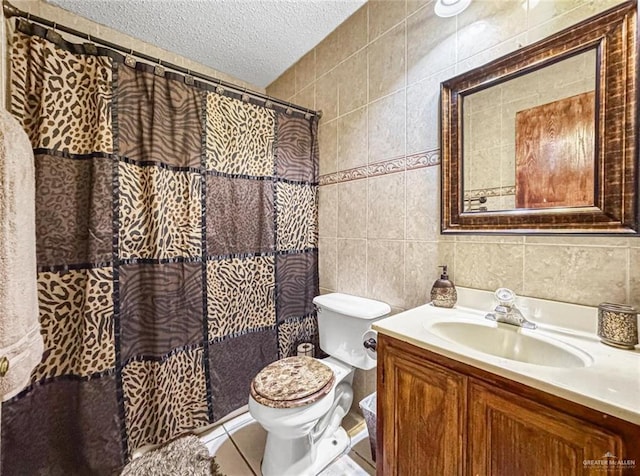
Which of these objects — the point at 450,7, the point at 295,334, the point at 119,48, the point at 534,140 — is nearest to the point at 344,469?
the point at 295,334

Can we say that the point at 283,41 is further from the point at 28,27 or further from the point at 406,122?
the point at 28,27

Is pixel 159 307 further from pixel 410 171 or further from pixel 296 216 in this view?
pixel 410 171

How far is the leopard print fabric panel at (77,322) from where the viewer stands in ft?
3.70

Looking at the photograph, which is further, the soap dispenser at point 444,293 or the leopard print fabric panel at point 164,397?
the leopard print fabric panel at point 164,397

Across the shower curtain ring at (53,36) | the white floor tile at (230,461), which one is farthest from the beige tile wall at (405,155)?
the shower curtain ring at (53,36)

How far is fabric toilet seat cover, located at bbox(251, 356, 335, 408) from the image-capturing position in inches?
43.5

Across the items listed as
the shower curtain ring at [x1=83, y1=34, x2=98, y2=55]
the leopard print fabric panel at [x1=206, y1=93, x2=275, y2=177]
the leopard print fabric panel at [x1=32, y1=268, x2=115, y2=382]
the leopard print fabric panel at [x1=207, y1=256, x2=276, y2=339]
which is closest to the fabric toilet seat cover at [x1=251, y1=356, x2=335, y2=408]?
the leopard print fabric panel at [x1=207, y1=256, x2=276, y2=339]

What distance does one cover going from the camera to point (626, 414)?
502mm

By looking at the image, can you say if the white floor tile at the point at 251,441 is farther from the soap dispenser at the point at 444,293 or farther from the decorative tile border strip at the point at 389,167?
the decorative tile border strip at the point at 389,167

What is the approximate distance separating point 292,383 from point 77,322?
39.4 inches

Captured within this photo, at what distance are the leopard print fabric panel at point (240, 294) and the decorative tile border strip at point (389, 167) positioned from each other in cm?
70

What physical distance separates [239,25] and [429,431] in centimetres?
223

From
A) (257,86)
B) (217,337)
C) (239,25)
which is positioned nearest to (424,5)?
(239,25)

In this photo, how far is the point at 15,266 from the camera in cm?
73
